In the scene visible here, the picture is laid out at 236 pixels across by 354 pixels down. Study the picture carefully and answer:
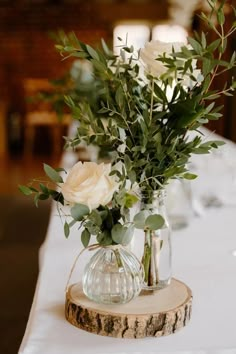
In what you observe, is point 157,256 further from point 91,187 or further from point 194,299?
point 91,187

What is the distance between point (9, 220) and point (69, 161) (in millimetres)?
923

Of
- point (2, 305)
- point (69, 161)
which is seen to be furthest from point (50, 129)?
point (2, 305)

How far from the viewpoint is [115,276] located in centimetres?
117

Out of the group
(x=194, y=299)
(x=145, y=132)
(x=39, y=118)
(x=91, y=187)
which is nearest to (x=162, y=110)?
(x=145, y=132)

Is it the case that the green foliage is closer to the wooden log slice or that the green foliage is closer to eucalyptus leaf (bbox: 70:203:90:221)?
eucalyptus leaf (bbox: 70:203:90:221)

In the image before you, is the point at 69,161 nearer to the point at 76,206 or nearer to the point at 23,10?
the point at 76,206

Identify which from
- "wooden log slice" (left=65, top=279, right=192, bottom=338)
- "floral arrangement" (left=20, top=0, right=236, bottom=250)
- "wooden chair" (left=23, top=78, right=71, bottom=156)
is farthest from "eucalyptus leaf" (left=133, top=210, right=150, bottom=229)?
"wooden chair" (left=23, top=78, right=71, bottom=156)

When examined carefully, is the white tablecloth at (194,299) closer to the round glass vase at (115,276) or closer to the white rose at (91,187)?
the round glass vase at (115,276)

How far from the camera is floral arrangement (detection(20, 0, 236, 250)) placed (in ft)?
3.62

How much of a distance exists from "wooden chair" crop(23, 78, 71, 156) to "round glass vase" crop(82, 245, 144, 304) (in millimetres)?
6926

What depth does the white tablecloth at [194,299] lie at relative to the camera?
110cm

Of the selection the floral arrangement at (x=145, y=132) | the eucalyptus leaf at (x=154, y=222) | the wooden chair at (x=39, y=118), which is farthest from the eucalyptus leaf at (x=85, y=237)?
the wooden chair at (x=39, y=118)

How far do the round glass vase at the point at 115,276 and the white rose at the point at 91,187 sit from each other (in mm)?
123

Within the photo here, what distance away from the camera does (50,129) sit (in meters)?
8.55
